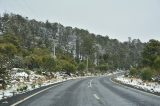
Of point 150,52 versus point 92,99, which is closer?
point 92,99

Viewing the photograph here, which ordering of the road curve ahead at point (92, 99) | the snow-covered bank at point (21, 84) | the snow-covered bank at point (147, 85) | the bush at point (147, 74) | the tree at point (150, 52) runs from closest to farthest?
the road curve ahead at point (92, 99) < the snow-covered bank at point (21, 84) < the snow-covered bank at point (147, 85) < the bush at point (147, 74) < the tree at point (150, 52)

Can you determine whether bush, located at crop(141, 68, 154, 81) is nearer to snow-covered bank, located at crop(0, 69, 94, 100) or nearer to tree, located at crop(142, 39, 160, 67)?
snow-covered bank, located at crop(0, 69, 94, 100)

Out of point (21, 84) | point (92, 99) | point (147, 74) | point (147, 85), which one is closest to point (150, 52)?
point (147, 74)

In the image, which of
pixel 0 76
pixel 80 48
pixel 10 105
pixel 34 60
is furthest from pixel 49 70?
pixel 80 48

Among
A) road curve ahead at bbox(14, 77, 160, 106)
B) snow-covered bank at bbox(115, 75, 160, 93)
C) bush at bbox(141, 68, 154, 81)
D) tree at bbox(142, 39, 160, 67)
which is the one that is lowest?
road curve ahead at bbox(14, 77, 160, 106)

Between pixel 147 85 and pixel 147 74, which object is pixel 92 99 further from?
pixel 147 74

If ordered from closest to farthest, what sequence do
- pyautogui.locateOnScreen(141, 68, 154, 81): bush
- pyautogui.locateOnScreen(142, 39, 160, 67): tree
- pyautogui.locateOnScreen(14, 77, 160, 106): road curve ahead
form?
pyautogui.locateOnScreen(14, 77, 160, 106): road curve ahead < pyautogui.locateOnScreen(141, 68, 154, 81): bush < pyautogui.locateOnScreen(142, 39, 160, 67): tree

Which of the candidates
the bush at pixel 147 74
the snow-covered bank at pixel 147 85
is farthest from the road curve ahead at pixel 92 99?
the bush at pixel 147 74

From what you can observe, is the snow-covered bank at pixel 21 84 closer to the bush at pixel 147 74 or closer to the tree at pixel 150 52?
the bush at pixel 147 74

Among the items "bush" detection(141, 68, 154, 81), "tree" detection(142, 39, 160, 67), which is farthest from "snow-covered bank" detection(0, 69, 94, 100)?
"tree" detection(142, 39, 160, 67)

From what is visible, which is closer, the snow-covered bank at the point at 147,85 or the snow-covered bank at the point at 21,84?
the snow-covered bank at the point at 21,84

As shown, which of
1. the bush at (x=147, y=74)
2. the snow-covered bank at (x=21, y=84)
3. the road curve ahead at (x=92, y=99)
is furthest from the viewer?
the bush at (x=147, y=74)

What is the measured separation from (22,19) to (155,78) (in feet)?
462

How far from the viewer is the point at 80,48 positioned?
165 metres
